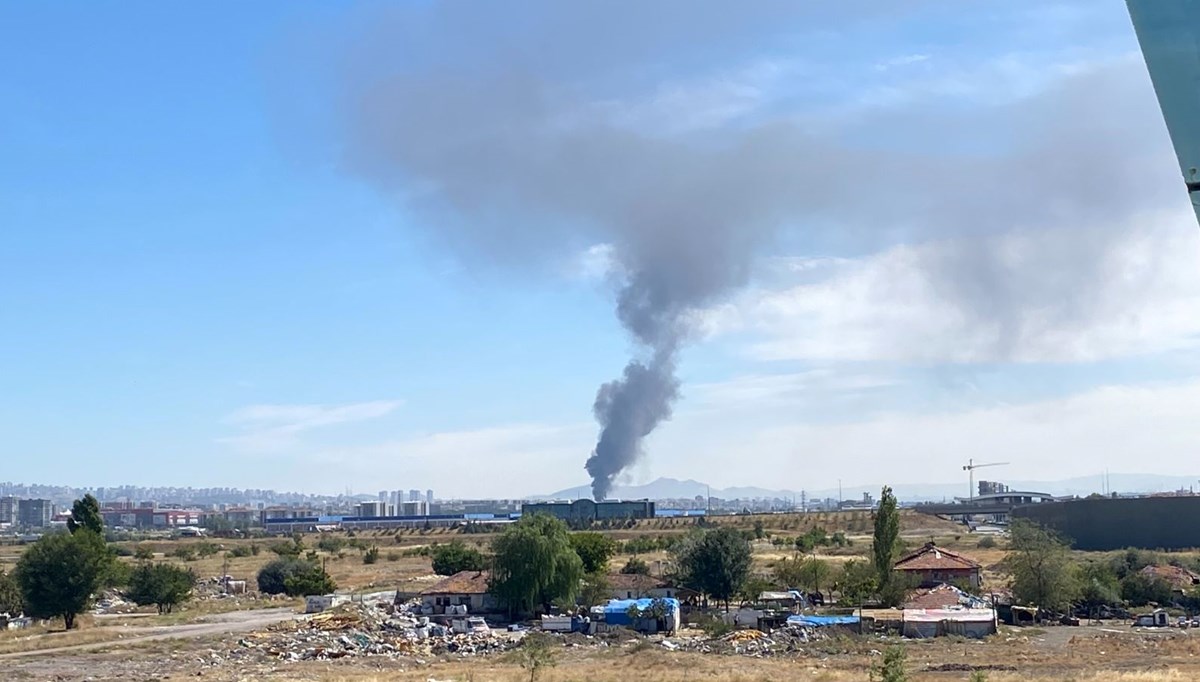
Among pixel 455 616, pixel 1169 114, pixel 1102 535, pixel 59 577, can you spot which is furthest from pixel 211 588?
pixel 1169 114

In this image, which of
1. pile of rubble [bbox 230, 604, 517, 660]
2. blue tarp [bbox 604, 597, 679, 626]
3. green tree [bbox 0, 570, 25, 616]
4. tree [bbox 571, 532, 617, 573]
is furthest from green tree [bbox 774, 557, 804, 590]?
green tree [bbox 0, 570, 25, 616]

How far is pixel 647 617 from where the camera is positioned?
5819 centimetres

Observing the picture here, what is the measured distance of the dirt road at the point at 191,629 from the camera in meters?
52.6

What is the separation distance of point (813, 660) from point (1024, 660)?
7.75 metres

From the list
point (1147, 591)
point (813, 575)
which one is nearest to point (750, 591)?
point (813, 575)

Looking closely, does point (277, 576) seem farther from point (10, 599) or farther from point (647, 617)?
point (647, 617)

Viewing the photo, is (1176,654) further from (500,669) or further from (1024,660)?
(500,669)

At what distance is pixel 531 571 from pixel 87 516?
38512 mm

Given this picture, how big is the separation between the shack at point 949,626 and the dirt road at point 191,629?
31581 mm

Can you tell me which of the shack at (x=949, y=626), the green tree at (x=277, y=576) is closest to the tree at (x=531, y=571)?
the shack at (x=949, y=626)

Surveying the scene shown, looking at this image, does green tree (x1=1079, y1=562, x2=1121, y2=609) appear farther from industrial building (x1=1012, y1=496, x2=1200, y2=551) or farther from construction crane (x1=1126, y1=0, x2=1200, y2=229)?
construction crane (x1=1126, y1=0, x2=1200, y2=229)

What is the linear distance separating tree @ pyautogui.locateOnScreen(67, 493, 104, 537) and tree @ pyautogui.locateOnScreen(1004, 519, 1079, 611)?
59.9 m

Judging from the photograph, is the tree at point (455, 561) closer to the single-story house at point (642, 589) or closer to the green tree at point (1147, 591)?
the single-story house at point (642, 589)

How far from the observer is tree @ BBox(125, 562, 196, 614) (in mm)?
73938
